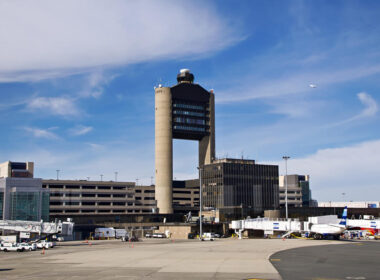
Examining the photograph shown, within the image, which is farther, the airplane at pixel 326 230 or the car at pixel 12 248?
the airplane at pixel 326 230

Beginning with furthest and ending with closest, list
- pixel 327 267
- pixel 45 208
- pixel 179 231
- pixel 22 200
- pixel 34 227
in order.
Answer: pixel 45 208 < pixel 22 200 < pixel 179 231 < pixel 34 227 < pixel 327 267

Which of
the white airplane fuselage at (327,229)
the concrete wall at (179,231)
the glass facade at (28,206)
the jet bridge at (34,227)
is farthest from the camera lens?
the glass facade at (28,206)

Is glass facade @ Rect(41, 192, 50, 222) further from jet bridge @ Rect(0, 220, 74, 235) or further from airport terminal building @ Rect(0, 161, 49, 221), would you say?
jet bridge @ Rect(0, 220, 74, 235)

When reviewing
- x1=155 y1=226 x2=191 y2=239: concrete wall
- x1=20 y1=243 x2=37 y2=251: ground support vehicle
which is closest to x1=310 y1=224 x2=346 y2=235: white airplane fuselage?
x1=155 y1=226 x2=191 y2=239: concrete wall

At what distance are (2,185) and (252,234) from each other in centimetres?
7978

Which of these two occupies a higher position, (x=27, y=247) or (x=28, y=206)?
(x=28, y=206)

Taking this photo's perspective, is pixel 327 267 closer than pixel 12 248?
Yes

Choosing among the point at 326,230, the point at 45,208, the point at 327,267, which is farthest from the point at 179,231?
the point at 327,267

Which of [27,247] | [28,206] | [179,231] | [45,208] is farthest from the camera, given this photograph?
[45,208]

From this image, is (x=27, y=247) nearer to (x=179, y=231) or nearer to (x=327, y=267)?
(x=327, y=267)

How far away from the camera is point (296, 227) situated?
114m

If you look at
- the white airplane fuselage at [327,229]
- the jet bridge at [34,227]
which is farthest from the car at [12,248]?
the white airplane fuselage at [327,229]

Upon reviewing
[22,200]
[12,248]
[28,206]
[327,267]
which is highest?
[22,200]

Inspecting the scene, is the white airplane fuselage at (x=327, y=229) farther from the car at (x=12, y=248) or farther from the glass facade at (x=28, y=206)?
the glass facade at (x=28, y=206)
